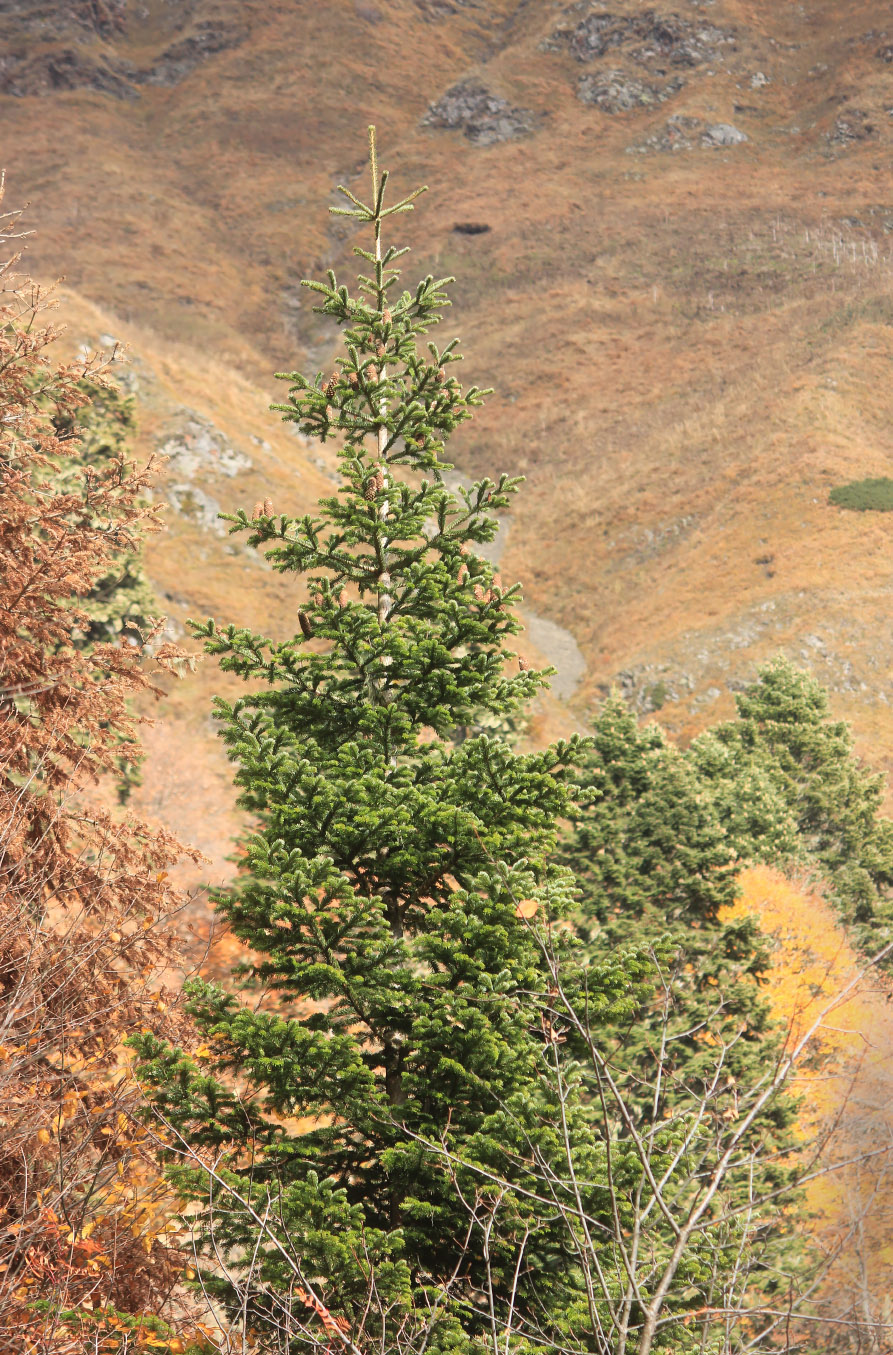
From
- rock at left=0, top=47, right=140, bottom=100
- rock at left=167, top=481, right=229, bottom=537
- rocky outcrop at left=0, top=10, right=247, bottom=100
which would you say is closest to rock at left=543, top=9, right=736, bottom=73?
rocky outcrop at left=0, top=10, right=247, bottom=100

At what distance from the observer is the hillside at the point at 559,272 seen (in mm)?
53625

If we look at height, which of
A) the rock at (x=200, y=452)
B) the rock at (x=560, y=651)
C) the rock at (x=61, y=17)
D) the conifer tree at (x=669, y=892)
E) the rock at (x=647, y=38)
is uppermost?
the rock at (x=61, y=17)

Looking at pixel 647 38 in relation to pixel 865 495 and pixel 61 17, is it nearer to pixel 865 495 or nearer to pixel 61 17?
pixel 61 17

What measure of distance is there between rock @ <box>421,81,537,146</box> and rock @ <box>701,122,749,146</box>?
27944mm

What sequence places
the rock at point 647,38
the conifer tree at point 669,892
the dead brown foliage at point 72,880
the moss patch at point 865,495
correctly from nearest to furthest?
1. the dead brown foliage at point 72,880
2. the conifer tree at point 669,892
3. the moss patch at point 865,495
4. the rock at point 647,38

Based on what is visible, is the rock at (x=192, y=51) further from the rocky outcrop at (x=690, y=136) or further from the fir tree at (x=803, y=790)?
the fir tree at (x=803, y=790)

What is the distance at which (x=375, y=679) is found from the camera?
343 inches

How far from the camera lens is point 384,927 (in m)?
7.64

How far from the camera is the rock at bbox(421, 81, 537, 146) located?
148375 millimetres

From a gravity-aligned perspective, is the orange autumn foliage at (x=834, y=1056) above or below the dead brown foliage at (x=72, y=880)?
below

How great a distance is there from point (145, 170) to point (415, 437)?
152 m

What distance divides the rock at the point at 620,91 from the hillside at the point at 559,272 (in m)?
0.57

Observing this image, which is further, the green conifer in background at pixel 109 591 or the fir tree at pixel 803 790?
the fir tree at pixel 803 790

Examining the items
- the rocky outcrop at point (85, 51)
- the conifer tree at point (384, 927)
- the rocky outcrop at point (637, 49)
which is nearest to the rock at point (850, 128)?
the rocky outcrop at point (637, 49)
